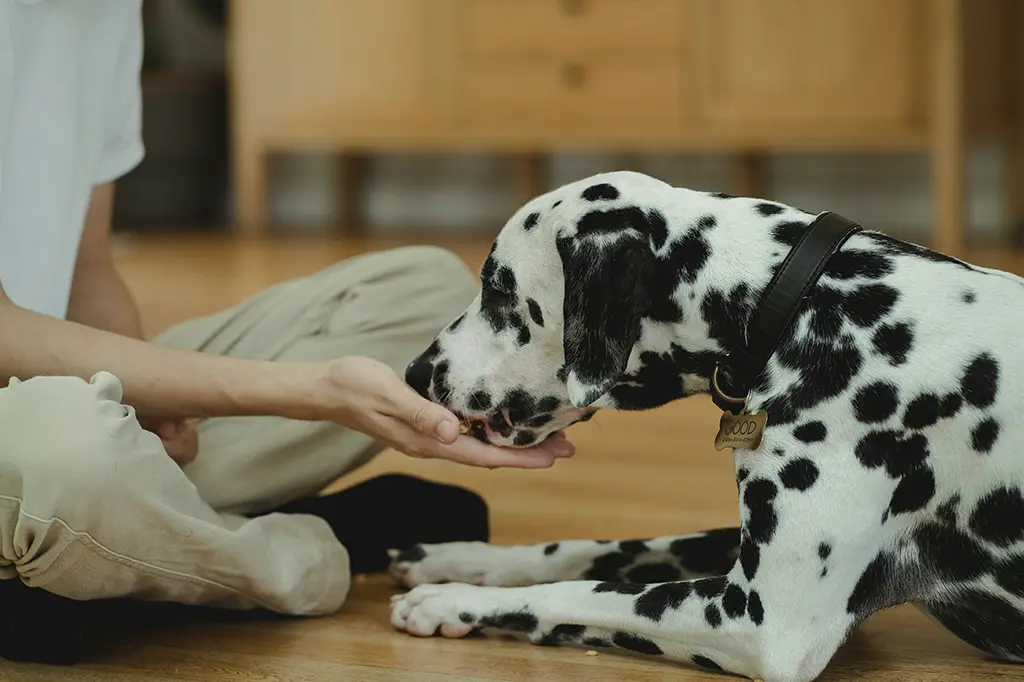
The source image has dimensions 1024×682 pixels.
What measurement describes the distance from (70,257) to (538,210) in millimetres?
721

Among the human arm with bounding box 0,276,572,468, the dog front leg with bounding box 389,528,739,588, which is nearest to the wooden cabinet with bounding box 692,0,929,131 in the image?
the dog front leg with bounding box 389,528,739,588

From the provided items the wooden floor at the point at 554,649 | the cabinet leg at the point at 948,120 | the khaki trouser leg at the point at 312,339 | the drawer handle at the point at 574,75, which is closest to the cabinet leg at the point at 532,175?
the drawer handle at the point at 574,75

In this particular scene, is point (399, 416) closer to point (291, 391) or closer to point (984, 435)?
point (291, 391)

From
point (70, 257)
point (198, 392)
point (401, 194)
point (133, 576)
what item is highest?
point (70, 257)

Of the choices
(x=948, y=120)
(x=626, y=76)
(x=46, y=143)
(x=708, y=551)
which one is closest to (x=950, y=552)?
(x=708, y=551)

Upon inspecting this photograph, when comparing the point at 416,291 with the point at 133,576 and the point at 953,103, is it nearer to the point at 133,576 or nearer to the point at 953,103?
the point at 133,576

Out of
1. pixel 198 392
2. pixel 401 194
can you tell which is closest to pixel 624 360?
pixel 198 392

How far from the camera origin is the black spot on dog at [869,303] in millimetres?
1574

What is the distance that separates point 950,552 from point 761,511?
8.9 inches

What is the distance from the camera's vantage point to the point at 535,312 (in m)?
1.76

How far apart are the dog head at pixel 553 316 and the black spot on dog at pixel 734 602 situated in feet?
0.88

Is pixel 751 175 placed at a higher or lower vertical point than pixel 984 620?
lower

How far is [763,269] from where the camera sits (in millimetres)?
1609

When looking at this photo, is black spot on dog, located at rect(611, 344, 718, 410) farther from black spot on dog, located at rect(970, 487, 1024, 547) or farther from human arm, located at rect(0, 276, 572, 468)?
black spot on dog, located at rect(970, 487, 1024, 547)
